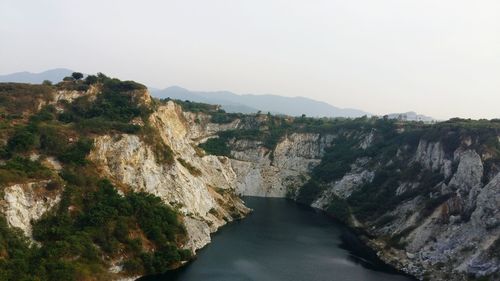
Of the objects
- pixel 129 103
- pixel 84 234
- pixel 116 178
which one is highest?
pixel 129 103

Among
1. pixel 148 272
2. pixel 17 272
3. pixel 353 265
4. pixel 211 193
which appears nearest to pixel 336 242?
pixel 353 265

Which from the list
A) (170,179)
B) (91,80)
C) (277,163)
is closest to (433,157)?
(277,163)

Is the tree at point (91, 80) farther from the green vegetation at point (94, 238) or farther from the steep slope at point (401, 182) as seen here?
the steep slope at point (401, 182)

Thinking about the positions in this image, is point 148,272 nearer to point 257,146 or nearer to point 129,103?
point 129,103

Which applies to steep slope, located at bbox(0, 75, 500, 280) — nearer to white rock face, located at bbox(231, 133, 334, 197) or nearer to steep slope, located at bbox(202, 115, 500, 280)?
steep slope, located at bbox(202, 115, 500, 280)

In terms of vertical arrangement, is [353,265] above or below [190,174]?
below

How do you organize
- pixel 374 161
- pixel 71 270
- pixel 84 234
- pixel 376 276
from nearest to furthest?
pixel 71 270 < pixel 84 234 < pixel 376 276 < pixel 374 161

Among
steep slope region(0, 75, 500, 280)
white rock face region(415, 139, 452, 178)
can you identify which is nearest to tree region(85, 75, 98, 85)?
steep slope region(0, 75, 500, 280)
